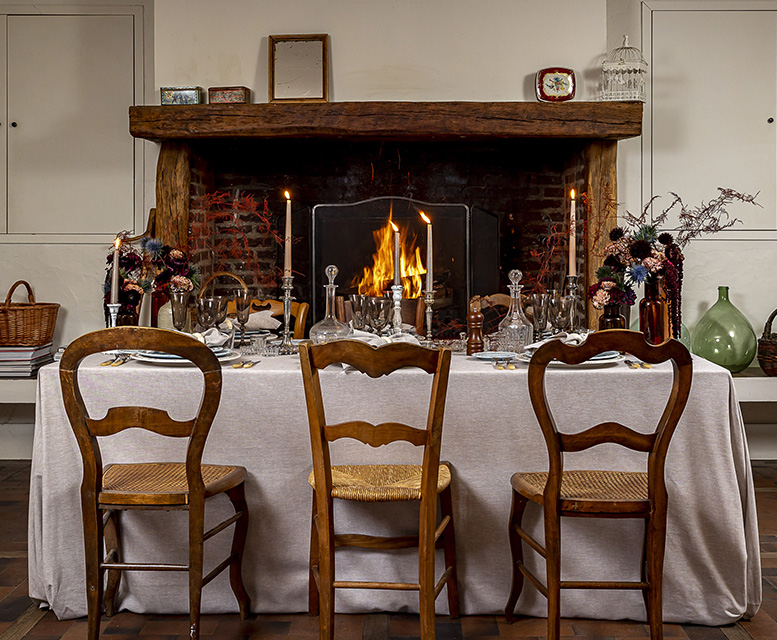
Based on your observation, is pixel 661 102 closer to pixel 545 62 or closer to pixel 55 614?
pixel 545 62

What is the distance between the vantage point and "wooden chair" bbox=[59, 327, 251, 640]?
6.32 ft

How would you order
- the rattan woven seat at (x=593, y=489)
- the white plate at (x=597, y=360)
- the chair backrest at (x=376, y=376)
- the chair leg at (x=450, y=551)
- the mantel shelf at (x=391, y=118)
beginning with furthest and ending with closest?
1. the mantel shelf at (x=391, y=118)
2. the white plate at (x=597, y=360)
3. the chair leg at (x=450, y=551)
4. the rattan woven seat at (x=593, y=489)
5. the chair backrest at (x=376, y=376)

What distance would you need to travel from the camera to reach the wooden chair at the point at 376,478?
1.88m

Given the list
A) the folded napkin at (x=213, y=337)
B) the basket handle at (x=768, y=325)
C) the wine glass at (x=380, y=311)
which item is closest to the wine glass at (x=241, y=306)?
the folded napkin at (x=213, y=337)

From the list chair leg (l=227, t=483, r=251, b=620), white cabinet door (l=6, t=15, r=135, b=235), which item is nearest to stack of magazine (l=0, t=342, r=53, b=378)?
white cabinet door (l=6, t=15, r=135, b=235)

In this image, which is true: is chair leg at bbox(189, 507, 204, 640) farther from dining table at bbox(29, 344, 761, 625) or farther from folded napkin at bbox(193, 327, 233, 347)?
folded napkin at bbox(193, 327, 233, 347)

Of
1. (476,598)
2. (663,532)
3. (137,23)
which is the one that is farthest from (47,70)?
(663,532)

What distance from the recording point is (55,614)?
7.89ft

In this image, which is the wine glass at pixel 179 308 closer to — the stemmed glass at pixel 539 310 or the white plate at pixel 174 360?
the white plate at pixel 174 360

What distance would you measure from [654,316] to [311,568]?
1328 millimetres

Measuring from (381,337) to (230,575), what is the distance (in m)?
0.86

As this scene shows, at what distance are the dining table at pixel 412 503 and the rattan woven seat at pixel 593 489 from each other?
140mm

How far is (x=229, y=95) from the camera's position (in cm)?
398

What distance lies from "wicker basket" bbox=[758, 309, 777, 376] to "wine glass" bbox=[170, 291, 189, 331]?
289cm
